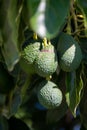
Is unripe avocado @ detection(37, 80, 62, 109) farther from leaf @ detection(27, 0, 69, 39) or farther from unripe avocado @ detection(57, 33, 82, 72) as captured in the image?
leaf @ detection(27, 0, 69, 39)

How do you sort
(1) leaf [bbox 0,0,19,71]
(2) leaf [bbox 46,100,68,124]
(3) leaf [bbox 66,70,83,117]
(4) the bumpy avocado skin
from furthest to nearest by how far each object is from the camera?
(2) leaf [bbox 46,100,68,124], (3) leaf [bbox 66,70,83,117], (4) the bumpy avocado skin, (1) leaf [bbox 0,0,19,71]

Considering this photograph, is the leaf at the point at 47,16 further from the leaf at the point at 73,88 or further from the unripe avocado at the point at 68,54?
the leaf at the point at 73,88

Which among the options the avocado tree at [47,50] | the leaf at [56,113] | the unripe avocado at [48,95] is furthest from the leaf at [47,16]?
Result: the leaf at [56,113]

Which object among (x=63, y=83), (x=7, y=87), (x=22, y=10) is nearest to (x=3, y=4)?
(x=22, y=10)

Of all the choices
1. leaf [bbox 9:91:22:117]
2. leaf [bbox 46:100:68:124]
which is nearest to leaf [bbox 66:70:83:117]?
leaf [bbox 46:100:68:124]

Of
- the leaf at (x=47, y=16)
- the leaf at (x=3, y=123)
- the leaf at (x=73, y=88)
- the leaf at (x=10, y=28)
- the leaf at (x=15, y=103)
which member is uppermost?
the leaf at (x=47, y=16)
